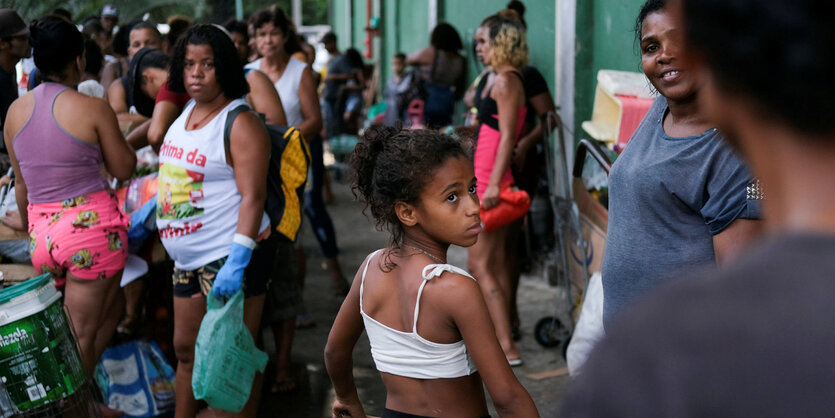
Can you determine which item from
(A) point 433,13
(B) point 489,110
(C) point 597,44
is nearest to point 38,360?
(B) point 489,110

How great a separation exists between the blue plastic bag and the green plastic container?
105cm

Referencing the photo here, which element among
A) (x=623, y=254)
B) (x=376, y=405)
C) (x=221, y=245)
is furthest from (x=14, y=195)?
(x=623, y=254)

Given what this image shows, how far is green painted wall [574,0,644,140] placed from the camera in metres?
5.01

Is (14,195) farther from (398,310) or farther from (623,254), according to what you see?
(623,254)

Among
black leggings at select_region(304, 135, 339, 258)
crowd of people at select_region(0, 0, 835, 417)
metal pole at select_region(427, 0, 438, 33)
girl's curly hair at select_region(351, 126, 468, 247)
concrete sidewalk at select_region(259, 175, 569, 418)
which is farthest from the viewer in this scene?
metal pole at select_region(427, 0, 438, 33)

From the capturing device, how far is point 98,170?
154 inches

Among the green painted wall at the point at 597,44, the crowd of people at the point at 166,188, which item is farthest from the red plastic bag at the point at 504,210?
the crowd of people at the point at 166,188

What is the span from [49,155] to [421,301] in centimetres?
230

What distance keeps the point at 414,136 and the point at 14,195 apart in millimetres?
2694

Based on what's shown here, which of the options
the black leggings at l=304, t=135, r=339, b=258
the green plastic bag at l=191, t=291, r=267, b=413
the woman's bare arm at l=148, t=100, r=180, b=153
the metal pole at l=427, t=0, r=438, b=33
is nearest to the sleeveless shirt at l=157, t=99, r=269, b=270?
the green plastic bag at l=191, t=291, r=267, b=413

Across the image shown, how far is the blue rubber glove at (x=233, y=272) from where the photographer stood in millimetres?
3475

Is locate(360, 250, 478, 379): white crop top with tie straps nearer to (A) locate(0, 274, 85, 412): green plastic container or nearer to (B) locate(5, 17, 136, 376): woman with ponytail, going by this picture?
(A) locate(0, 274, 85, 412): green plastic container

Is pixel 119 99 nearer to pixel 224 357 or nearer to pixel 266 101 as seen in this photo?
pixel 266 101

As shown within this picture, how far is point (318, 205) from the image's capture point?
6191 mm
